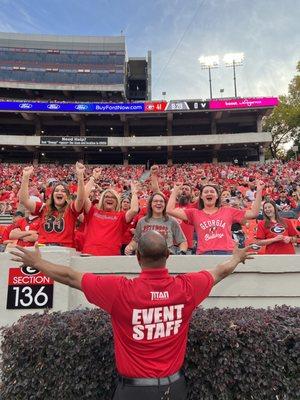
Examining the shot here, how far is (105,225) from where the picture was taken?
13.9 feet

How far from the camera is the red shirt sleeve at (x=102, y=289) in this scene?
78.2 inches

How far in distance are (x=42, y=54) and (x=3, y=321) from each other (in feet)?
195

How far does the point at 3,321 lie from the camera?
10.9 ft

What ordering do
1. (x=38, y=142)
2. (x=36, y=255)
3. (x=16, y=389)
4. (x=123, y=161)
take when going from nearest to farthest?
(x=36, y=255) < (x=16, y=389) < (x=38, y=142) < (x=123, y=161)

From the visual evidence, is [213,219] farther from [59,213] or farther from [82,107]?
[82,107]

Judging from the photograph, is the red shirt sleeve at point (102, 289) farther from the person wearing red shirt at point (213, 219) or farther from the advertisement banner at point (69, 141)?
the advertisement banner at point (69, 141)

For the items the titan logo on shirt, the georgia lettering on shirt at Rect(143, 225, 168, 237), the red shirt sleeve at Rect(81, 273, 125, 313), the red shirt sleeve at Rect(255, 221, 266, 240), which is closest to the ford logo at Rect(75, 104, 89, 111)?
the red shirt sleeve at Rect(255, 221, 266, 240)

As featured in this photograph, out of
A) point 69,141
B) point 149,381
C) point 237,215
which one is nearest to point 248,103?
point 69,141

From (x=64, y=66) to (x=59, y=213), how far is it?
55.4 meters

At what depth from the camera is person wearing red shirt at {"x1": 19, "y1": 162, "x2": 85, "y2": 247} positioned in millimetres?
4023

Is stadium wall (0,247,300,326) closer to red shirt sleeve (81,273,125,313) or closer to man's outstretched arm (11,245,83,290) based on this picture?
man's outstretched arm (11,245,83,290)

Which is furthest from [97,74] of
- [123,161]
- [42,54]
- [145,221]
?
[145,221]

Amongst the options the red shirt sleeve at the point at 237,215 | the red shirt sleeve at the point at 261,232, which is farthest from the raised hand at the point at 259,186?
the red shirt sleeve at the point at 261,232

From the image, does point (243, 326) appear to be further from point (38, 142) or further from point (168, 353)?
point (38, 142)
